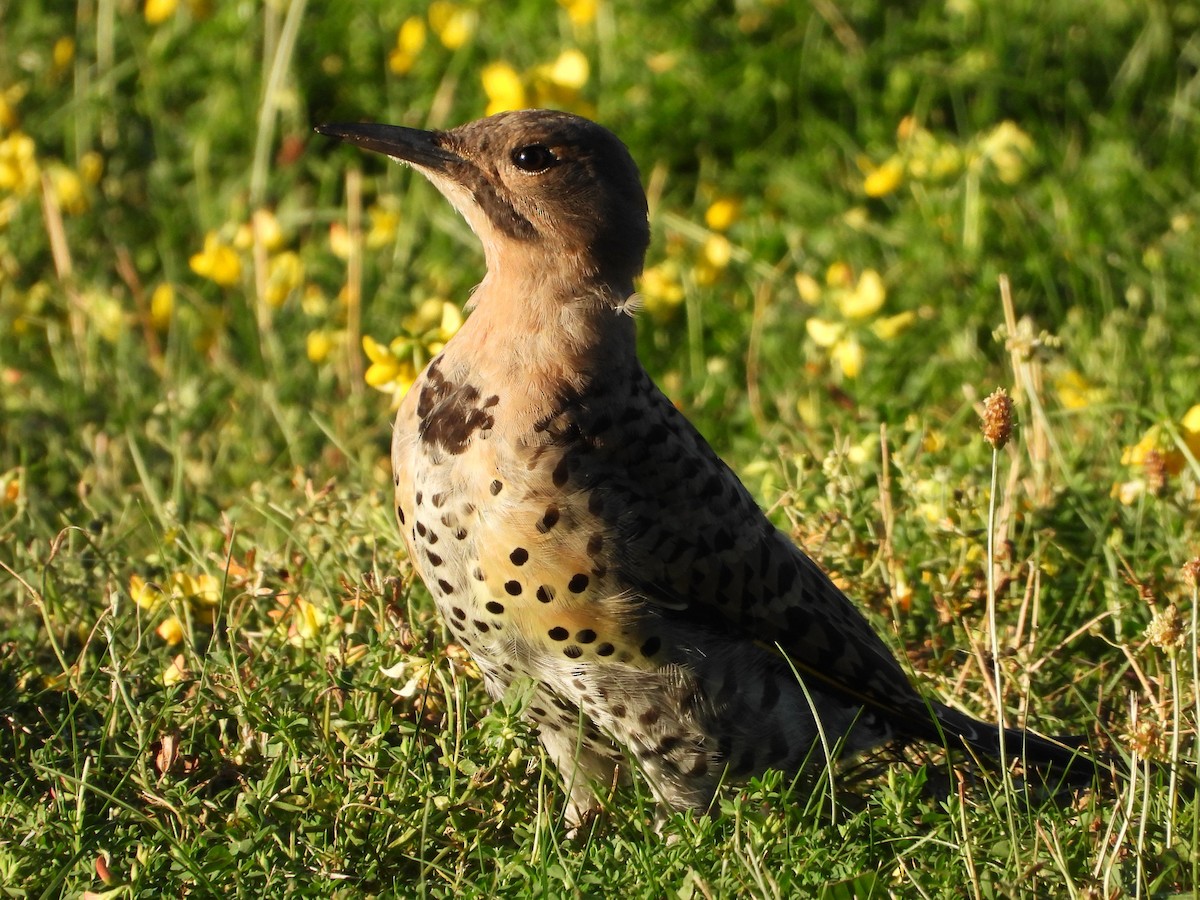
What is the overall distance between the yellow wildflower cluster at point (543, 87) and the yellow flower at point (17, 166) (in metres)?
1.79

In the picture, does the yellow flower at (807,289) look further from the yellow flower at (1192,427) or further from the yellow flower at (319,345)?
the yellow flower at (1192,427)

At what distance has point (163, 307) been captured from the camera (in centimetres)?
652

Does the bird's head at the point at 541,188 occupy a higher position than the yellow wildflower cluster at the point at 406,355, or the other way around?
the bird's head at the point at 541,188

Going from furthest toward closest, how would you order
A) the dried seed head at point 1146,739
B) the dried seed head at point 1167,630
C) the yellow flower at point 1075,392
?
the yellow flower at point 1075,392, the dried seed head at point 1146,739, the dried seed head at point 1167,630

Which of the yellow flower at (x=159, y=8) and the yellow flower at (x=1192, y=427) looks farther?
the yellow flower at (x=159, y=8)

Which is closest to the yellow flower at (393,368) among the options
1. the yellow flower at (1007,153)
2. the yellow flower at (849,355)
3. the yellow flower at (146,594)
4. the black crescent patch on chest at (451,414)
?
the black crescent patch on chest at (451,414)

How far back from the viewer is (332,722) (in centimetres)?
370

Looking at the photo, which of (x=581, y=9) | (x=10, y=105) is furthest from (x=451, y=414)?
(x=10, y=105)

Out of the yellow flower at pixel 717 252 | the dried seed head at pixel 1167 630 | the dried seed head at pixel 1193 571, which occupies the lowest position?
the yellow flower at pixel 717 252

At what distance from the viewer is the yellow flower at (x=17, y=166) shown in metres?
6.54

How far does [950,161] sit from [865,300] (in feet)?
4.09

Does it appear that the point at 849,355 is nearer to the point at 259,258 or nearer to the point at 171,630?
the point at 259,258

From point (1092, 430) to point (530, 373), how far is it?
2.30 meters

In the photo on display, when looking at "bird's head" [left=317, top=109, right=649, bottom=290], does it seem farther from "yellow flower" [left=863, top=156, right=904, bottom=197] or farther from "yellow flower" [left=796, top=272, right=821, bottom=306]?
"yellow flower" [left=863, top=156, right=904, bottom=197]
